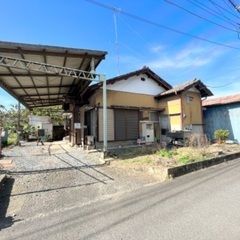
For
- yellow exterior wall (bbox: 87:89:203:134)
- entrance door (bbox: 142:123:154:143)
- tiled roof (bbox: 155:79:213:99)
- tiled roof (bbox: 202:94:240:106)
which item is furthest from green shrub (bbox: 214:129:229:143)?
entrance door (bbox: 142:123:154:143)

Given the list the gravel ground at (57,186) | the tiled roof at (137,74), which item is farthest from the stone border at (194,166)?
the tiled roof at (137,74)

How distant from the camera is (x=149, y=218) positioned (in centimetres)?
353

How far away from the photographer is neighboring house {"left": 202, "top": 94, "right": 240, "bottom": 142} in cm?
1479

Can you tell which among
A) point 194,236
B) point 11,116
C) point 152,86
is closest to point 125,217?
point 194,236

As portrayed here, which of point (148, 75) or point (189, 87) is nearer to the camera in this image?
point (189, 87)

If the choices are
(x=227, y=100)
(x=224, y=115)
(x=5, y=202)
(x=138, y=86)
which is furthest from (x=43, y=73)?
(x=224, y=115)

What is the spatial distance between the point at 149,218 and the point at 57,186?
3.02 m

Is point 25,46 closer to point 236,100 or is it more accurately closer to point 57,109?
point 236,100

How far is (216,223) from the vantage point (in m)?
3.27

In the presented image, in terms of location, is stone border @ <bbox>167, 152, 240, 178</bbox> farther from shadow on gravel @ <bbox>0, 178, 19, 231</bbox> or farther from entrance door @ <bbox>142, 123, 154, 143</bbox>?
entrance door @ <bbox>142, 123, 154, 143</bbox>

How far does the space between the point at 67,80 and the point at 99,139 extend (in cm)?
446

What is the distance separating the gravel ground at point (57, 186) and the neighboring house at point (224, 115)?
37.8 ft

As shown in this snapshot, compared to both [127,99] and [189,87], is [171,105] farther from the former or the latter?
[127,99]

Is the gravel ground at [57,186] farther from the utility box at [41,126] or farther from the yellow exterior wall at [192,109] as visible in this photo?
the utility box at [41,126]
